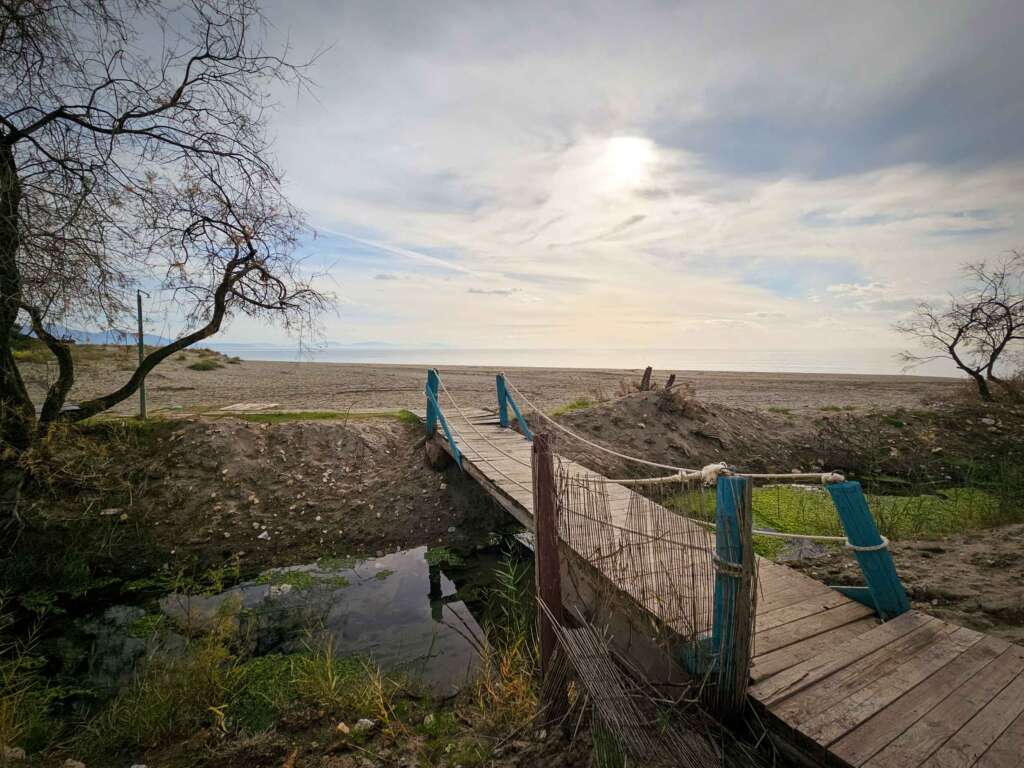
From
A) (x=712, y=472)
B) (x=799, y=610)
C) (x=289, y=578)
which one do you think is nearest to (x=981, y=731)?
(x=799, y=610)

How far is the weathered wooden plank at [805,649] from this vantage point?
8.66 ft

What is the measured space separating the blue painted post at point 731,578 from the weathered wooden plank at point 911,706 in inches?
18.5

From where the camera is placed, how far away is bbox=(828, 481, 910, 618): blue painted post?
312 cm

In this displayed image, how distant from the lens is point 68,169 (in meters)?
5.82

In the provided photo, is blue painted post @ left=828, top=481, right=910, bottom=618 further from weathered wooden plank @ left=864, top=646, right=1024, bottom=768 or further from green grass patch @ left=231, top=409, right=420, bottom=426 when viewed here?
green grass patch @ left=231, top=409, right=420, bottom=426

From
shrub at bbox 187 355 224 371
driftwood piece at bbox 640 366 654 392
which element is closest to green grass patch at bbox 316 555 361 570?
driftwood piece at bbox 640 366 654 392

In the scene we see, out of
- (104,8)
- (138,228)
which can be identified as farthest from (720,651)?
(104,8)

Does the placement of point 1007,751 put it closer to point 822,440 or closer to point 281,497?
point 281,497

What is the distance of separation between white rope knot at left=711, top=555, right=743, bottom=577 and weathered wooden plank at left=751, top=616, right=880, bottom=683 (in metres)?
0.61

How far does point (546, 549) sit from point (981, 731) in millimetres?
2357

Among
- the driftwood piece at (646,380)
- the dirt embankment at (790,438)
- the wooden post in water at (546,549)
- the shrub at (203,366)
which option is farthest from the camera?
the shrub at (203,366)

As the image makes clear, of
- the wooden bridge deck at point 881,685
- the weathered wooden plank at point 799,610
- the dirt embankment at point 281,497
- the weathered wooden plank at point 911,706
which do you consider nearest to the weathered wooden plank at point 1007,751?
the wooden bridge deck at point 881,685

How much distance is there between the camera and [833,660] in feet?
8.82

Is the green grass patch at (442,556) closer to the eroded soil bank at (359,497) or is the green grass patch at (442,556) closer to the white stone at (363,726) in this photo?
the eroded soil bank at (359,497)
